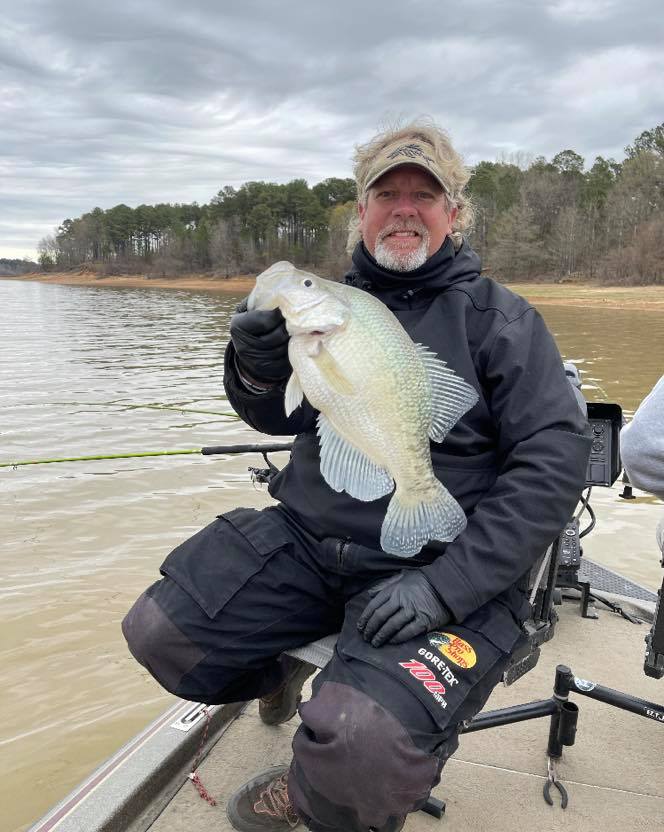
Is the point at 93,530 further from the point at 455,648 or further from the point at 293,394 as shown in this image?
the point at 455,648

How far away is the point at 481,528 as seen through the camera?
224cm

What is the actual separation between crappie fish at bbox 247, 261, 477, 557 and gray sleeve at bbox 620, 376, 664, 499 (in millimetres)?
487

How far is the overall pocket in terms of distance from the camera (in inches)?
97.6

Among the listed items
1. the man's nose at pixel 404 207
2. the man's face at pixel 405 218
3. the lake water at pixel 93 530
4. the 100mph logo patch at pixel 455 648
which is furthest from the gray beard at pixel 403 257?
the lake water at pixel 93 530

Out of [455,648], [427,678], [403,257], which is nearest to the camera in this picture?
[427,678]

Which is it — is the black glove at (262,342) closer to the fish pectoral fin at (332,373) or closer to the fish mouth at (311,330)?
the fish mouth at (311,330)

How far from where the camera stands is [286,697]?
2.90 m

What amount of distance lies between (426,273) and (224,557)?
4.15ft

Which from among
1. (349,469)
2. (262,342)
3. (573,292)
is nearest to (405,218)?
(262,342)

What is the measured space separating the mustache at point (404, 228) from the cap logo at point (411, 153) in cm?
22

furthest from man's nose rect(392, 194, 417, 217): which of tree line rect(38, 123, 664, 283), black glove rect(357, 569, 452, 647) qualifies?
tree line rect(38, 123, 664, 283)

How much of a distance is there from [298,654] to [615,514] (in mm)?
5168

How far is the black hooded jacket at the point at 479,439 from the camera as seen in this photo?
2.23m

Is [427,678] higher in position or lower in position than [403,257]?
lower
